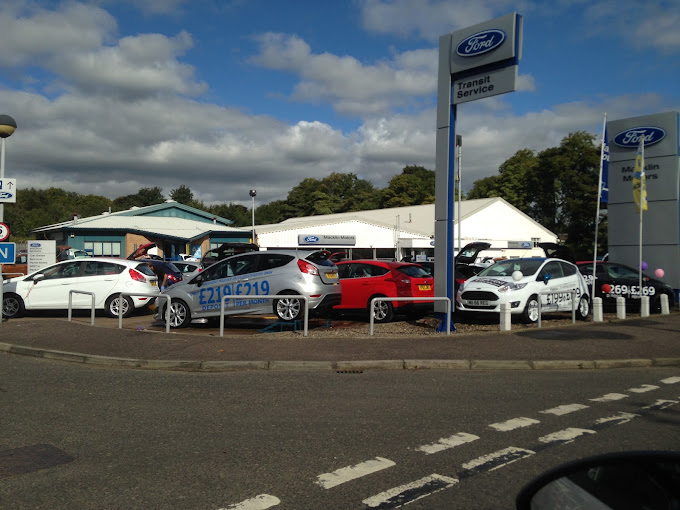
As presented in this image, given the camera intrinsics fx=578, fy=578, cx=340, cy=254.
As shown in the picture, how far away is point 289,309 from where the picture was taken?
1273cm

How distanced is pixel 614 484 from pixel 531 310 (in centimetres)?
1315

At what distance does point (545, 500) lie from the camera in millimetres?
1793

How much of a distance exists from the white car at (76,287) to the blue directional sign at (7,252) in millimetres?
2654

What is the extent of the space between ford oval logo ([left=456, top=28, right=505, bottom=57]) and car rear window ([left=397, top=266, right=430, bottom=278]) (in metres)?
5.47

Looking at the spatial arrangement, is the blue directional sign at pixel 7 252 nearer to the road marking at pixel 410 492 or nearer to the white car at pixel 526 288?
the white car at pixel 526 288

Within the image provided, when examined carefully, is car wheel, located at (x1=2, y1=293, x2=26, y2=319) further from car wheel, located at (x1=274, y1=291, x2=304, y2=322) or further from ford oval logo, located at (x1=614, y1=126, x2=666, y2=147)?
ford oval logo, located at (x1=614, y1=126, x2=666, y2=147)

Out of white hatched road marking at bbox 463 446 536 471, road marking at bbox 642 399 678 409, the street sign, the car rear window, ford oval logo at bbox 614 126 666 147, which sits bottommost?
white hatched road marking at bbox 463 446 536 471

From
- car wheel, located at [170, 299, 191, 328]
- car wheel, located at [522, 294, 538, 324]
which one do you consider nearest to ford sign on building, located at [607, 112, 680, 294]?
car wheel, located at [522, 294, 538, 324]

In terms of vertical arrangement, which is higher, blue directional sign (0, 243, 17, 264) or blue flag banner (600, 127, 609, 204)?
blue flag banner (600, 127, 609, 204)

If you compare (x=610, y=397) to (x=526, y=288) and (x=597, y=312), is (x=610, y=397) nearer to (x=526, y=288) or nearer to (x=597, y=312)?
(x=526, y=288)

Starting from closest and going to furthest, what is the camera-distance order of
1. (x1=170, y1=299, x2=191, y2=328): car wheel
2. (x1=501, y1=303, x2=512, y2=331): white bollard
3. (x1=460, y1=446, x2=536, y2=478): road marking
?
(x1=460, y1=446, x2=536, y2=478): road marking, (x1=501, y1=303, x2=512, y2=331): white bollard, (x1=170, y1=299, x2=191, y2=328): car wheel

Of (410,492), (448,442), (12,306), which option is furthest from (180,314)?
(410,492)

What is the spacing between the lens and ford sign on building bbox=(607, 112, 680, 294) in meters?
19.3

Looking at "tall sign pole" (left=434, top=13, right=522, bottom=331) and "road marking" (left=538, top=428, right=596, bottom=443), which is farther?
"tall sign pole" (left=434, top=13, right=522, bottom=331)
